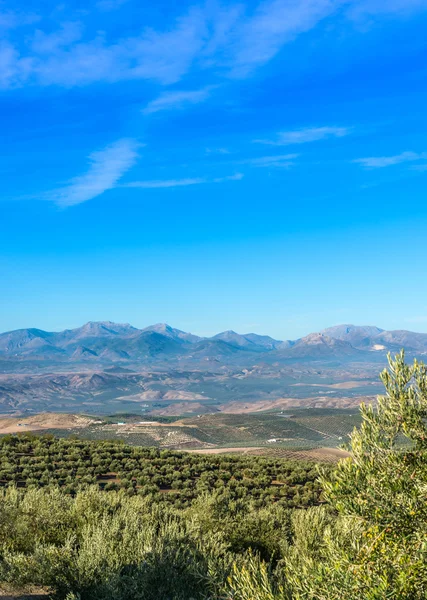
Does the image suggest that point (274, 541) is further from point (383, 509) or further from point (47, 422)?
point (47, 422)

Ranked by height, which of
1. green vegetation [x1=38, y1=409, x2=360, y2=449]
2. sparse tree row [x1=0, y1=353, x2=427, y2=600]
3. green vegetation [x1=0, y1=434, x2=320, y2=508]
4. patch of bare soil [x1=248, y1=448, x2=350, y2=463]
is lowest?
green vegetation [x1=38, y1=409, x2=360, y2=449]

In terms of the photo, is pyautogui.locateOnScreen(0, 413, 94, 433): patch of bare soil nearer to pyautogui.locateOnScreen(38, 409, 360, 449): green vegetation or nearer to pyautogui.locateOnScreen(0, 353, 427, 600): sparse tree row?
pyautogui.locateOnScreen(38, 409, 360, 449): green vegetation

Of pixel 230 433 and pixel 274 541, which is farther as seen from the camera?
pixel 230 433

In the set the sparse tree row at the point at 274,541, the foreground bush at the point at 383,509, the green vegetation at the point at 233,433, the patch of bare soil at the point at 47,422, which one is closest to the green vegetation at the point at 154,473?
the sparse tree row at the point at 274,541

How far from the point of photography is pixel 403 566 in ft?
23.0

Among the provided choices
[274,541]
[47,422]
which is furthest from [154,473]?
[47,422]

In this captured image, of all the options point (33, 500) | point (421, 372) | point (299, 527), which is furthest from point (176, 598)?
point (33, 500)

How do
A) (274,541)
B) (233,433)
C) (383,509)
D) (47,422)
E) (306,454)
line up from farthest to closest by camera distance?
1. (47,422)
2. (233,433)
3. (306,454)
4. (274,541)
5. (383,509)

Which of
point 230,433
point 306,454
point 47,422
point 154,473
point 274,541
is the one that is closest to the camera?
point 274,541

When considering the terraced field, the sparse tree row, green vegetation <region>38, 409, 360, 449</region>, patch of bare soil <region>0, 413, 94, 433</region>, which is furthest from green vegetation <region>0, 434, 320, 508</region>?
patch of bare soil <region>0, 413, 94, 433</region>

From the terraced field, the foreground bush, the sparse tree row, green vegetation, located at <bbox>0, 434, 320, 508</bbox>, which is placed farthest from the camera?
the terraced field

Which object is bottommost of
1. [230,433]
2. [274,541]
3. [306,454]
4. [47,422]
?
[230,433]

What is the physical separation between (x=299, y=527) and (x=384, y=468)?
10320 mm

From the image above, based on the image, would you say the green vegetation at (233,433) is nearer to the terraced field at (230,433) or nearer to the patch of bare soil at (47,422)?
the terraced field at (230,433)
